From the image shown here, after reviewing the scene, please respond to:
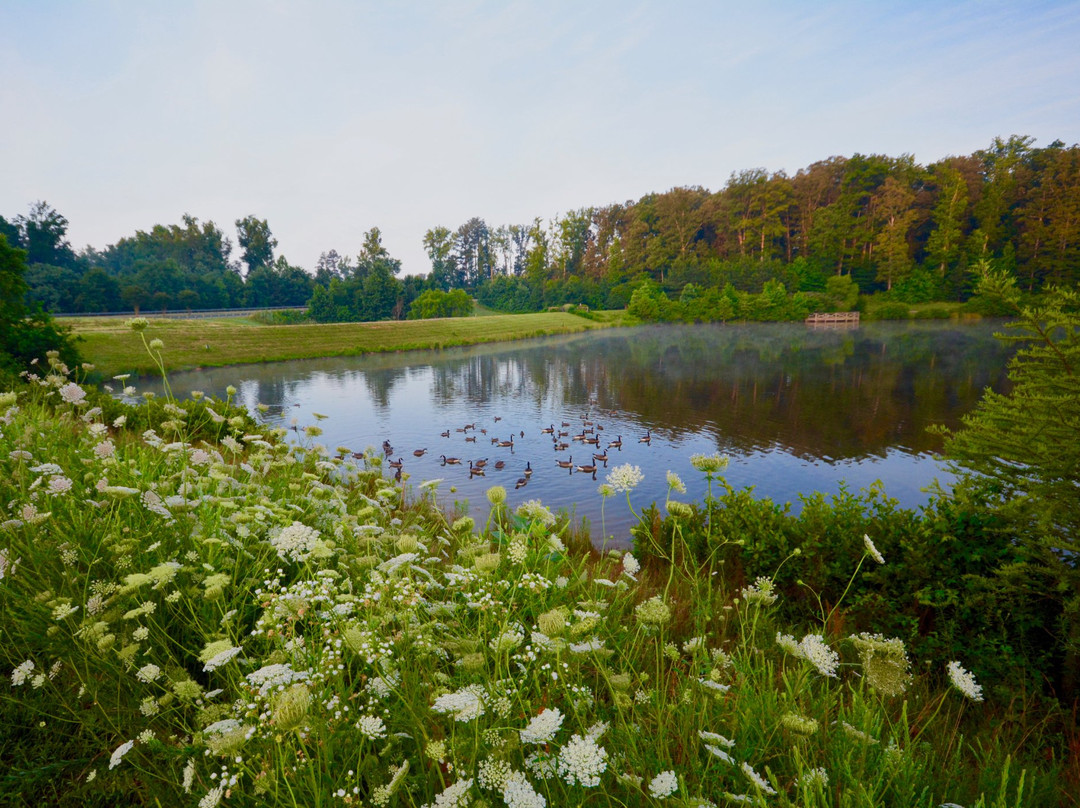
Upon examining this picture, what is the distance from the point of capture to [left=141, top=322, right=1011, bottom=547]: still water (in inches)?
426

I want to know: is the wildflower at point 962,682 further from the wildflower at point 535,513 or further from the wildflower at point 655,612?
the wildflower at point 535,513

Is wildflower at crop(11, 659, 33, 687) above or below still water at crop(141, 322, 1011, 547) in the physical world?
above

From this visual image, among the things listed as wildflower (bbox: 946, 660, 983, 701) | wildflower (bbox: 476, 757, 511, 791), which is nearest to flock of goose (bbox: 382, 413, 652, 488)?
wildflower (bbox: 476, 757, 511, 791)

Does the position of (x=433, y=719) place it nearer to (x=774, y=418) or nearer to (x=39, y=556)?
(x=39, y=556)

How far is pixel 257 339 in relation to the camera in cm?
3722

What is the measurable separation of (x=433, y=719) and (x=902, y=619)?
13.4 feet

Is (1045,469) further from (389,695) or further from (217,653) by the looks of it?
(217,653)

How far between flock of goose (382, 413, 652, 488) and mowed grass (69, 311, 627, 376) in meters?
14.7

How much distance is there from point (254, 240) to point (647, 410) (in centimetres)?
9677

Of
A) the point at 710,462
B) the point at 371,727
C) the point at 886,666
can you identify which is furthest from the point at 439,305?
the point at 886,666

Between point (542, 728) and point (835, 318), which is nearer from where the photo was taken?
point (542, 728)

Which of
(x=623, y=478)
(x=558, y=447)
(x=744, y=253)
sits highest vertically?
(x=744, y=253)

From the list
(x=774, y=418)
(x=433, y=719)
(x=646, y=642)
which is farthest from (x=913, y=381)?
(x=433, y=719)

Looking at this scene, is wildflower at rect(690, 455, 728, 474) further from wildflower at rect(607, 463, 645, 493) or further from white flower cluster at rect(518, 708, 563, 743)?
white flower cluster at rect(518, 708, 563, 743)
